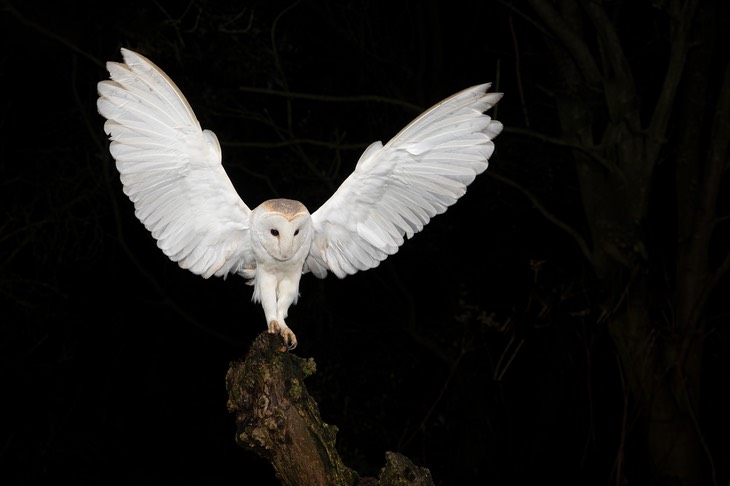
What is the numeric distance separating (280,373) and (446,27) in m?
5.24

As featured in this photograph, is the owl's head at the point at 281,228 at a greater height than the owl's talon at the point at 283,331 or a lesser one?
greater

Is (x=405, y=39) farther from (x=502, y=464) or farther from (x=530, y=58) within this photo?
(x=502, y=464)

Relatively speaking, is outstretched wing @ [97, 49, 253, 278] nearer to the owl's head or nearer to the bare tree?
the owl's head

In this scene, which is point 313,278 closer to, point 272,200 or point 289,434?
point 272,200

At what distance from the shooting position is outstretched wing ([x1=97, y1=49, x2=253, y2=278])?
3121 millimetres

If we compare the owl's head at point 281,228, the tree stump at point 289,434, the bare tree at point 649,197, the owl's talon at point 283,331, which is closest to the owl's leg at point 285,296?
the owl's talon at point 283,331

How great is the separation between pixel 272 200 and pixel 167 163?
407 millimetres

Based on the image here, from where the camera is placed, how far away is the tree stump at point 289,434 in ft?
9.46

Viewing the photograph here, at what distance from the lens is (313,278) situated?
7.45 metres

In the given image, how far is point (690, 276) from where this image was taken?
573 cm

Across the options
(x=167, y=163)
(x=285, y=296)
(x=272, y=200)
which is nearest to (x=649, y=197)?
(x=285, y=296)

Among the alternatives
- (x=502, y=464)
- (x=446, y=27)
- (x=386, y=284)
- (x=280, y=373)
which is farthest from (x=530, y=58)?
(x=280, y=373)

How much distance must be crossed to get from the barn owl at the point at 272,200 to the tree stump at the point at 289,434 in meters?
0.36

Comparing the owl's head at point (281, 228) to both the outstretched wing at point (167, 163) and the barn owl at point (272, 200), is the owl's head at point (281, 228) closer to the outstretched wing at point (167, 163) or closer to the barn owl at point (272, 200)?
the barn owl at point (272, 200)
